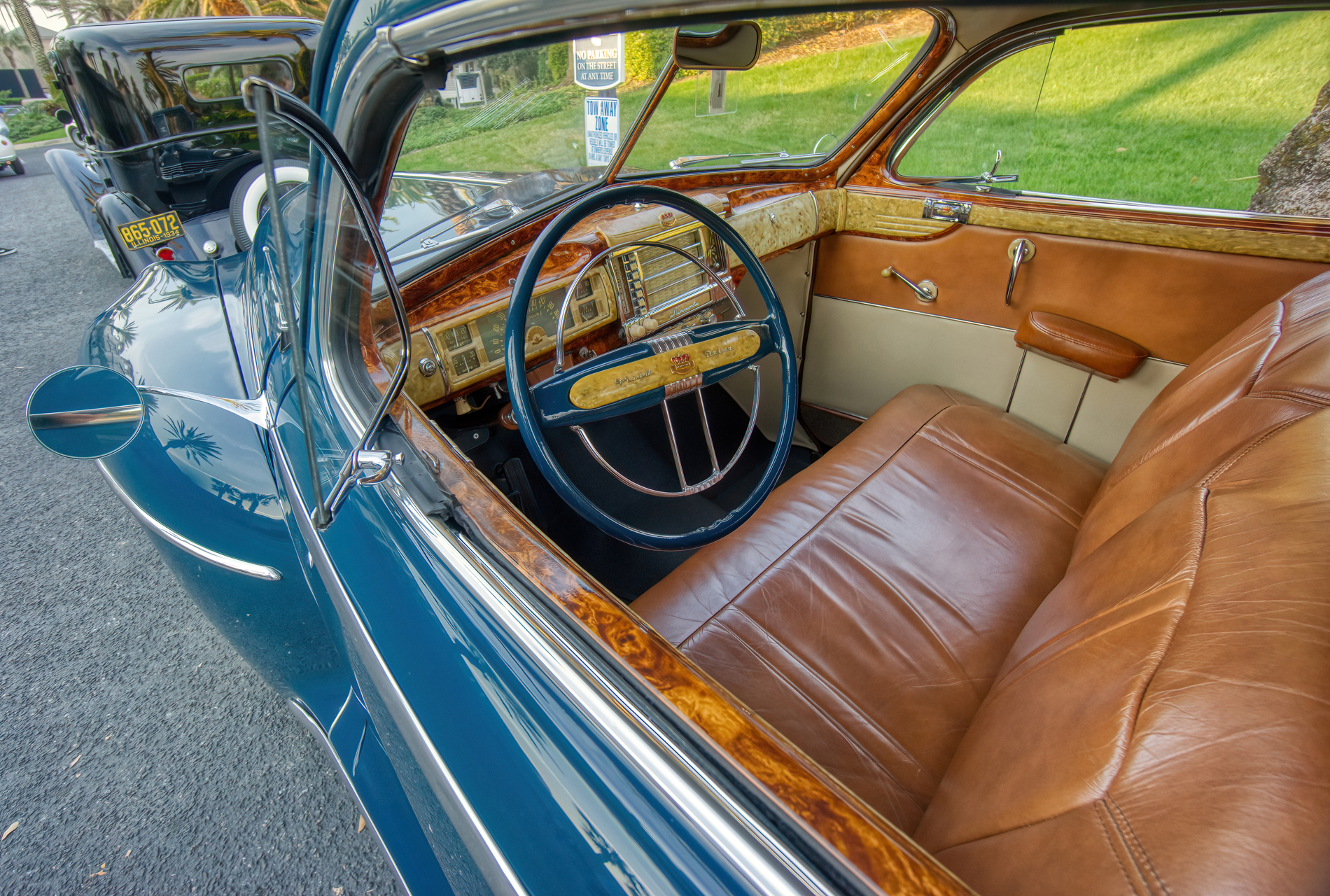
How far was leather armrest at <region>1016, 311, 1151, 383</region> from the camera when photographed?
1758mm

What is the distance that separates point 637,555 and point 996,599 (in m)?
0.94

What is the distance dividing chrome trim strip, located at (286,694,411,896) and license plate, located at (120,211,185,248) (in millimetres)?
1355

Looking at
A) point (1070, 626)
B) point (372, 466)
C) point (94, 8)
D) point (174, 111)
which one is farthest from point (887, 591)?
point (94, 8)

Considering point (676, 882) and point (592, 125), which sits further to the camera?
point (592, 125)

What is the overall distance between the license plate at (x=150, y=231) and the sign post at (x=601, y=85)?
1.15 meters

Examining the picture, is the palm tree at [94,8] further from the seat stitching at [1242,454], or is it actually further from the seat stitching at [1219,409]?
the seat stitching at [1242,454]

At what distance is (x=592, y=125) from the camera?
1.78 metres

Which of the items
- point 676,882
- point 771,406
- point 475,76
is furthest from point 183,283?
point 771,406

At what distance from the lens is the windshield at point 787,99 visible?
1682 millimetres

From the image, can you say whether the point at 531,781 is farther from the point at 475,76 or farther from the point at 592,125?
the point at 592,125

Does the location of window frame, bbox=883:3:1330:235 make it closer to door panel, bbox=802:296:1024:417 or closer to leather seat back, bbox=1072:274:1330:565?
door panel, bbox=802:296:1024:417

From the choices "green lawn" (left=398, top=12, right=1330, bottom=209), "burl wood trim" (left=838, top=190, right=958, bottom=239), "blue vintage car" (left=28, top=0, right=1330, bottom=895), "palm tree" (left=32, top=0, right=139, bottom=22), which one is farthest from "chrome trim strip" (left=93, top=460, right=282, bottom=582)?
"palm tree" (left=32, top=0, right=139, bottom=22)

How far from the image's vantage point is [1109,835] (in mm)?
493

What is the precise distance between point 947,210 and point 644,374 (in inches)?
53.0
